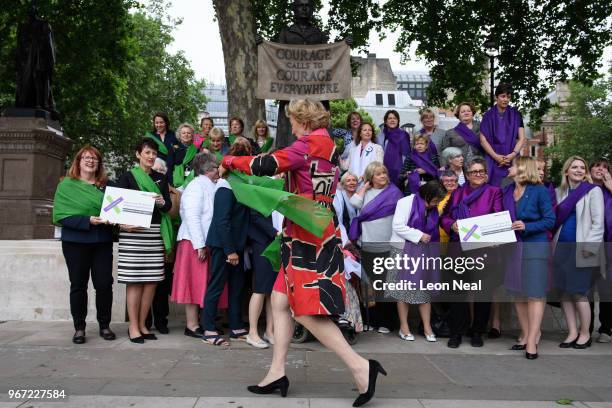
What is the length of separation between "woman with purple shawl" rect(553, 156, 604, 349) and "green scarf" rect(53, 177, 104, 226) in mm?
5063

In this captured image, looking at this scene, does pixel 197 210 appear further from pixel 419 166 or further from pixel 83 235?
pixel 419 166

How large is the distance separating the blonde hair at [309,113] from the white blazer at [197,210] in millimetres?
2653

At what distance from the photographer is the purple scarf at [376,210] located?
7.00m

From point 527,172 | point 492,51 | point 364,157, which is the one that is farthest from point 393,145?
point 492,51

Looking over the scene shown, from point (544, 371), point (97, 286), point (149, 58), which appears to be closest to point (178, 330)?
point (97, 286)

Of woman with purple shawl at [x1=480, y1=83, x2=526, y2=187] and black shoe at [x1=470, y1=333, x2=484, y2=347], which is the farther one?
woman with purple shawl at [x1=480, y1=83, x2=526, y2=187]

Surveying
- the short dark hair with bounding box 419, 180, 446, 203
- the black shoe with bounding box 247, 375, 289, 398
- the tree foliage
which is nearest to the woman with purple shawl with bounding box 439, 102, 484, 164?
the short dark hair with bounding box 419, 180, 446, 203

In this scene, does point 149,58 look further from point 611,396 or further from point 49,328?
point 611,396

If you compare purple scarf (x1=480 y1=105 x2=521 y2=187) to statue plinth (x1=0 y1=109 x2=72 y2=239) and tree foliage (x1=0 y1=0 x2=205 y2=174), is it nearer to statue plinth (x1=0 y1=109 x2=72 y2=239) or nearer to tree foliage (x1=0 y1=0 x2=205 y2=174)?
statue plinth (x1=0 y1=109 x2=72 y2=239)

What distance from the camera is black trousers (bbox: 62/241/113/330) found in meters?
6.25

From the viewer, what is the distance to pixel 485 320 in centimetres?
675

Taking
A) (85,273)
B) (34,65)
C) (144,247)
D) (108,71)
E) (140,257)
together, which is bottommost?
(85,273)

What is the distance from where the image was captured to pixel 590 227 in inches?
263

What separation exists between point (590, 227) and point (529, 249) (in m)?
0.92
